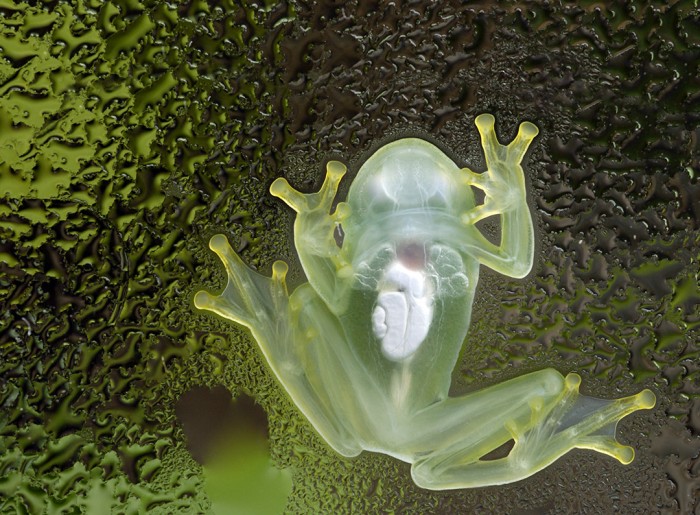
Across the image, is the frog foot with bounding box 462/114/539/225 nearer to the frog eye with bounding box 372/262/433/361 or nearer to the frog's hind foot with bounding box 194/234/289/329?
the frog eye with bounding box 372/262/433/361

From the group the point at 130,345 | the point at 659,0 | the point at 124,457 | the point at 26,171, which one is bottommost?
the point at 124,457

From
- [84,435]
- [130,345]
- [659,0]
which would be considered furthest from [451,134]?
[84,435]

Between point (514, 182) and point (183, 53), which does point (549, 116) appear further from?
point (183, 53)

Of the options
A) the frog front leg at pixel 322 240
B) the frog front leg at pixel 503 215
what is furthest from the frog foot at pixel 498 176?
the frog front leg at pixel 322 240

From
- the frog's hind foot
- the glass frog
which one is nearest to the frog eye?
the glass frog

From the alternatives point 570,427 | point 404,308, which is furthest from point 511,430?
point 404,308
